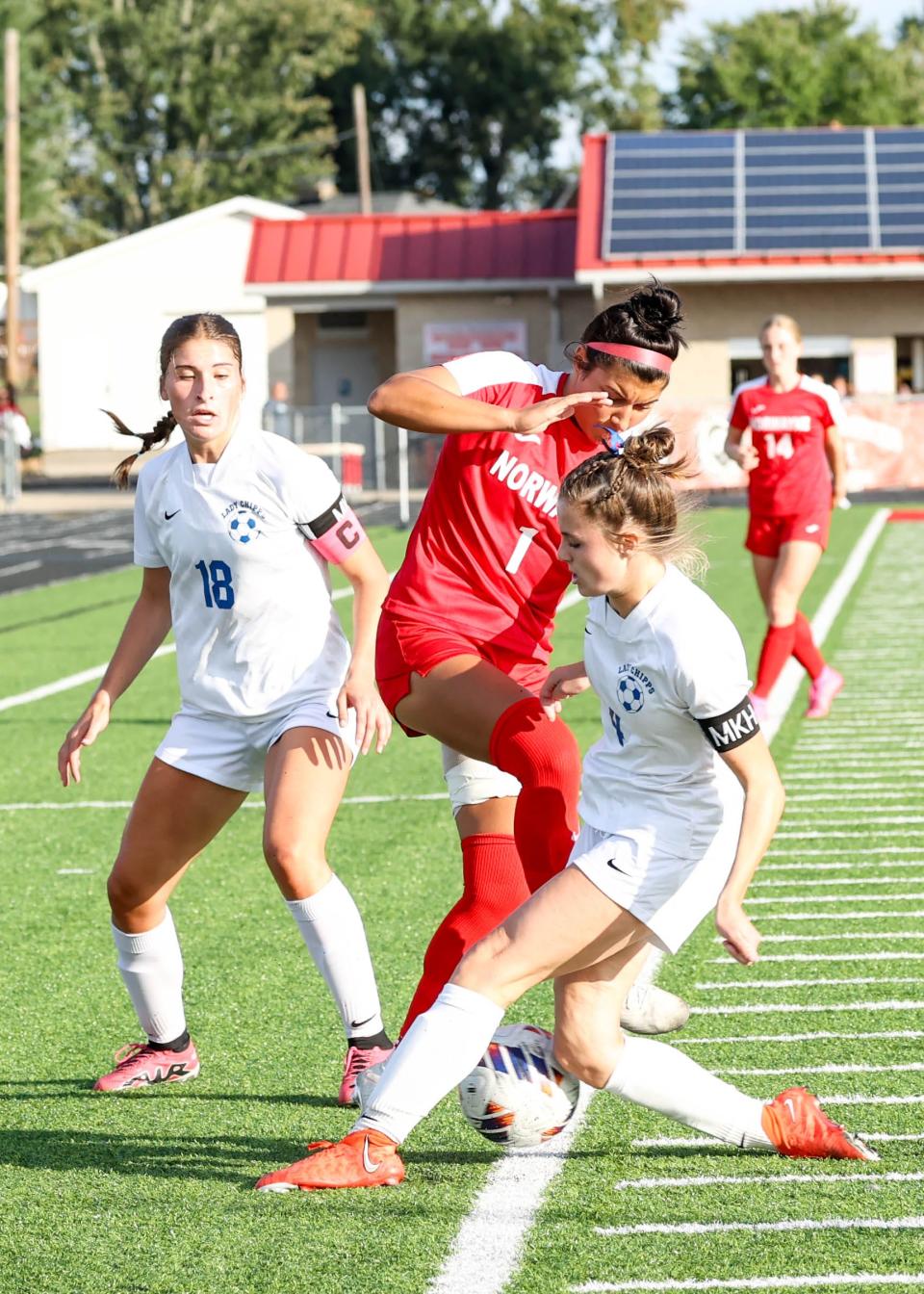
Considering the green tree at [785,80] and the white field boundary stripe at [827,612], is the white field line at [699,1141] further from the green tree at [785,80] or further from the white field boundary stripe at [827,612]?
the green tree at [785,80]

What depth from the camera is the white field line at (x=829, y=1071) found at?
4789 millimetres

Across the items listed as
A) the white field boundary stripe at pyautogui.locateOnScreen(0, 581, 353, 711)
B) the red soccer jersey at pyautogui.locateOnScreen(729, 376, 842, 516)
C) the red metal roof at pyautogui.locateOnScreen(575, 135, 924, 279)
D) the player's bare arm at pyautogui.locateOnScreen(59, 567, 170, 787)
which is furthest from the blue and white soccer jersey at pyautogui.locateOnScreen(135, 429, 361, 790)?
the red metal roof at pyautogui.locateOnScreen(575, 135, 924, 279)

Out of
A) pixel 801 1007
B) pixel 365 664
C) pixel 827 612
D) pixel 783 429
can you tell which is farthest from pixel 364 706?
pixel 827 612

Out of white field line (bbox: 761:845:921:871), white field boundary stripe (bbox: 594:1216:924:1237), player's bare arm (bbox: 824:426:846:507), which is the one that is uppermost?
player's bare arm (bbox: 824:426:846:507)

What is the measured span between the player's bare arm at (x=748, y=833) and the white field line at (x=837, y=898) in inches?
121

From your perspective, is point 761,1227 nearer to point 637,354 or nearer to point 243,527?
point 637,354

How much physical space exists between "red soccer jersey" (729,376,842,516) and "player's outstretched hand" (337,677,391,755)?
19.9ft

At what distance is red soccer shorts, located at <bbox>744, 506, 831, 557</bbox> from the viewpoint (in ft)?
33.7

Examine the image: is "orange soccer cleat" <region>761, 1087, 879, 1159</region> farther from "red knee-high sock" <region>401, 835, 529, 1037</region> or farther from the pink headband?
the pink headband

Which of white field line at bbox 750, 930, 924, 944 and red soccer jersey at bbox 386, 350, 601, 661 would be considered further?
white field line at bbox 750, 930, 924, 944

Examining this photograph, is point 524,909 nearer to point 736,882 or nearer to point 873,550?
point 736,882

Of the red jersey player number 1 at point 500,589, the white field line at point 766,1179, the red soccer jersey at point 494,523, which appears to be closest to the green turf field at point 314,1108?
the white field line at point 766,1179

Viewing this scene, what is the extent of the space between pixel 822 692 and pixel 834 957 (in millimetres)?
5126

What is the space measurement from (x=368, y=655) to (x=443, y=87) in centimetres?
6308
